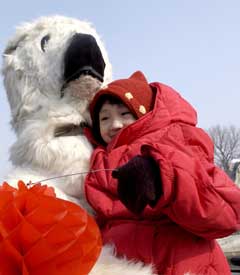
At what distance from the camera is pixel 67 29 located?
169cm

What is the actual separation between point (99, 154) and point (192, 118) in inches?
11.3

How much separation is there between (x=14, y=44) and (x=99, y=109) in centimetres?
47

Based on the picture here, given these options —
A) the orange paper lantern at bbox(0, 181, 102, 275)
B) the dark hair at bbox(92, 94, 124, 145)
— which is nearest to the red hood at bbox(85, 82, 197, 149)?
the dark hair at bbox(92, 94, 124, 145)

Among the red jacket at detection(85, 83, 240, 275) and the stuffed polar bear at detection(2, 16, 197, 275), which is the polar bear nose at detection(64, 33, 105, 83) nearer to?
the stuffed polar bear at detection(2, 16, 197, 275)

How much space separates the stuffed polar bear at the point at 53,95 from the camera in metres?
1.43

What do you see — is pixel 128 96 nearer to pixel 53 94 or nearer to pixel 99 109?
pixel 99 109

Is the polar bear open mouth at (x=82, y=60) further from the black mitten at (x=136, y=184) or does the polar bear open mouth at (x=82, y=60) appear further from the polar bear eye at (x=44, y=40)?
the black mitten at (x=136, y=184)

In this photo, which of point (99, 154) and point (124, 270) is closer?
point (124, 270)

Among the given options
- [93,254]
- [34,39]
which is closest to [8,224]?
[93,254]

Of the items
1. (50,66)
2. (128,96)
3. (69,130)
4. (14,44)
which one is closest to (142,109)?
(128,96)

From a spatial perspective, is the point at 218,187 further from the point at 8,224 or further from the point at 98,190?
the point at 8,224

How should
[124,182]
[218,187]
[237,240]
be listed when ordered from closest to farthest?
[124,182], [218,187], [237,240]

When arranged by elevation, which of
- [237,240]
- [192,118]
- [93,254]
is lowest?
[237,240]

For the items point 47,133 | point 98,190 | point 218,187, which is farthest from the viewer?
point 47,133
